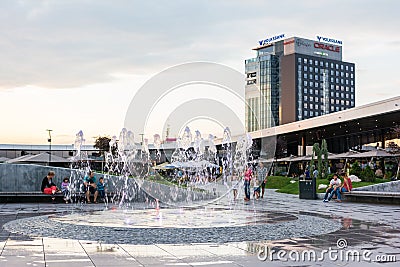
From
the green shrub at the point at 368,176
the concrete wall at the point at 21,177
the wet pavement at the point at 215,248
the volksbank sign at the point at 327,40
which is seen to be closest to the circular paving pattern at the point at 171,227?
the wet pavement at the point at 215,248

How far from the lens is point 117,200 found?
23.4 meters

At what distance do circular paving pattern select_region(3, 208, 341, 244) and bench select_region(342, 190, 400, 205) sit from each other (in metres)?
7.23

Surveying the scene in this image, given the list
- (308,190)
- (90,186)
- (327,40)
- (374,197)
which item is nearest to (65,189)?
(90,186)

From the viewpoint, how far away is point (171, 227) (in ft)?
41.1

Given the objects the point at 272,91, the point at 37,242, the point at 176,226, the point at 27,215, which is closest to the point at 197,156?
the point at 27,215

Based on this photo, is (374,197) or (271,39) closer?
(374,197)

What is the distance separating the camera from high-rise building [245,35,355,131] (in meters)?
141

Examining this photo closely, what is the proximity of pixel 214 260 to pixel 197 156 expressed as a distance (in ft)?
99.7

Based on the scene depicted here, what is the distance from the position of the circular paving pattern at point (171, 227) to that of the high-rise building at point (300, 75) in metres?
121

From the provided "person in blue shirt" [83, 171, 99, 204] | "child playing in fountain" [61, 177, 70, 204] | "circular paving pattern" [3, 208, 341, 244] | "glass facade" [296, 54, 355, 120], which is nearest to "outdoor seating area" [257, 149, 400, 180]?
"person in blue shirt" [83, 171, 99, 204]

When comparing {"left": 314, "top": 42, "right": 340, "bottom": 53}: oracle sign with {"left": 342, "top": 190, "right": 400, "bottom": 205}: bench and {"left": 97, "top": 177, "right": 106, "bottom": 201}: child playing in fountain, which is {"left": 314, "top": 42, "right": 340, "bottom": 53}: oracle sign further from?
{"left": 97, "top": 177, "right": 106, "bottom": 201}: child playing in fountain

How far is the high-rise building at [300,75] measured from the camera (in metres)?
141

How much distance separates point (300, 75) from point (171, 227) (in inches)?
5291

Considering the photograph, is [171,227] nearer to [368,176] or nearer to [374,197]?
[374,197]
